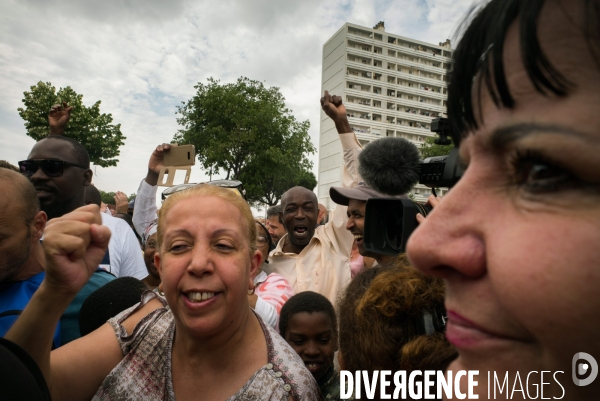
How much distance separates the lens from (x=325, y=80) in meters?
60.0

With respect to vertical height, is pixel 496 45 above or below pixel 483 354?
above

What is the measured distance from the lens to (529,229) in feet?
2.08

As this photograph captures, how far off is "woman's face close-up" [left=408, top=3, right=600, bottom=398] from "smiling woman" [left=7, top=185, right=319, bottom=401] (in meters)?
1.04

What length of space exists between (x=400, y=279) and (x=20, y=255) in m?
1.88

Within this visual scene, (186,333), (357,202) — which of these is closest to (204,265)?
(186,333)

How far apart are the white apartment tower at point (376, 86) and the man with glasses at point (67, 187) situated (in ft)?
158

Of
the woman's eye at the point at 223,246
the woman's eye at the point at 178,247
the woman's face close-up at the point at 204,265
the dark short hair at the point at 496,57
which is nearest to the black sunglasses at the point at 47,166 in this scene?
the woman's face close-up at the point at 204,265

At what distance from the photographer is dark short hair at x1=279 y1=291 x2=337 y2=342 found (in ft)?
9.18

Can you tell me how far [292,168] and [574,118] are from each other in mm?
31760

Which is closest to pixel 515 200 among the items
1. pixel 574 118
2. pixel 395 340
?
pixel 574 118

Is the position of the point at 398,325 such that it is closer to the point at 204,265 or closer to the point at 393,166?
the point at 204,265

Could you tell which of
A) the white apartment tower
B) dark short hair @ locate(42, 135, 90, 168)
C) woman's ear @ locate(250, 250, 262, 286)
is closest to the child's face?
woman's ear @ locate(250, 250, 262, 286)

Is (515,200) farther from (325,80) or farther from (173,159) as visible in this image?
(325,80)

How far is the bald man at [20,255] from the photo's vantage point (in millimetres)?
1952
